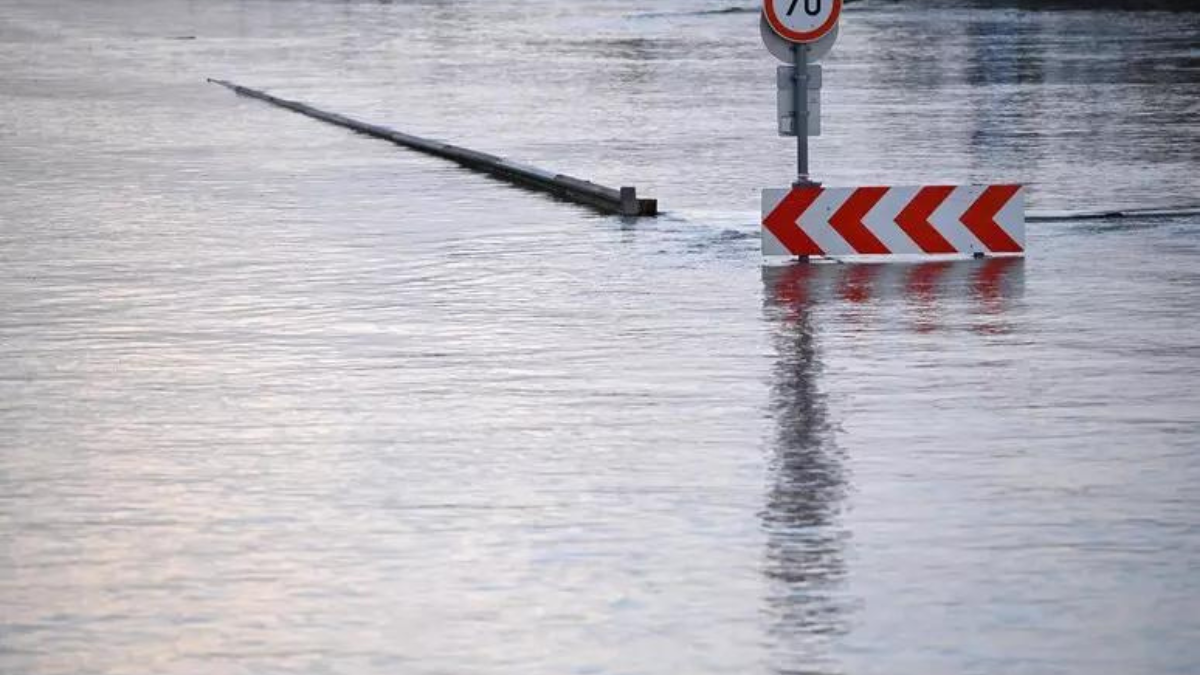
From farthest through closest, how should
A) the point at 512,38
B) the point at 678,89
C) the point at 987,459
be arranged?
the point at 512,38
the point at 678,89
the point at 987,459

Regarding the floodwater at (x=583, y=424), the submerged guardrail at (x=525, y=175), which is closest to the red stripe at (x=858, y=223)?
the floodwater at (x=583, y=424)

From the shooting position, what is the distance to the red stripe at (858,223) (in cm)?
1933

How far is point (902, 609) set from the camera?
29.6ft

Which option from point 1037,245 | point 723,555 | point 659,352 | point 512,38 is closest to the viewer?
point 723,555

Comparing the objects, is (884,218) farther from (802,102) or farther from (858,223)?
(802,102)

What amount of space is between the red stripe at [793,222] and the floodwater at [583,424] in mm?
319

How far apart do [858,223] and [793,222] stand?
39 cm

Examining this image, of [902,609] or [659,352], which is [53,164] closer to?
[659,352]

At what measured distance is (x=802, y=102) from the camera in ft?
65.9

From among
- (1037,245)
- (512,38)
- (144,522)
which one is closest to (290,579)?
(144,522)

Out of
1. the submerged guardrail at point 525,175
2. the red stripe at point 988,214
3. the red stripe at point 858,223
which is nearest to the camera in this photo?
the red stripe at point 858,223

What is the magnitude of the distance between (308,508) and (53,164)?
1975cm

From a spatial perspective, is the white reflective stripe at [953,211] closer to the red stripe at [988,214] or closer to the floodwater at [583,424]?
the red stripe at [988,214]

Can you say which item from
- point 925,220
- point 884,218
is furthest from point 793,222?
point 925,220
